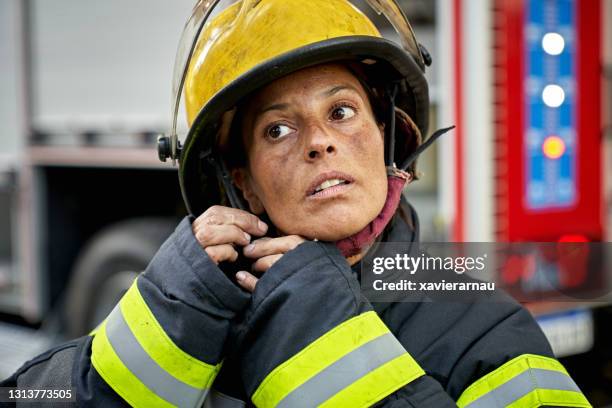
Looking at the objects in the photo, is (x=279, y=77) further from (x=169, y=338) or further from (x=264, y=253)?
(x=169, y=338)

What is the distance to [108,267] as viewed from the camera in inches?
156

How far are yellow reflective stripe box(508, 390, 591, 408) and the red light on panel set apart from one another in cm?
180

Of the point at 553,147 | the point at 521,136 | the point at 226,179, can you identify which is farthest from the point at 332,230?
the point at 553,147

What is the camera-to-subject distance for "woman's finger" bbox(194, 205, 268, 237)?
4.57 feet

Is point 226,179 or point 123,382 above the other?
point 226,179

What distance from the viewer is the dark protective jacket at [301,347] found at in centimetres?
121

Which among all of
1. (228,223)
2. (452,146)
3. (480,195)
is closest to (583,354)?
(480,195)

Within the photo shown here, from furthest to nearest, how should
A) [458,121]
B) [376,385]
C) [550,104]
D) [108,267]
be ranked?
[108,267] < [550,104] < [458,121] < [376,385]

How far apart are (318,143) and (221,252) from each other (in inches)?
9.7

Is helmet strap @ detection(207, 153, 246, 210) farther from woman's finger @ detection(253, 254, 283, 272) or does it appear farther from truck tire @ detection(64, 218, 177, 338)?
truck tire @ detection(64, 218, 177, 338)

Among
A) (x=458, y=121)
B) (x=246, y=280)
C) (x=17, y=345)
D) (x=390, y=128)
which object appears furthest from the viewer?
(x=17, y=345)

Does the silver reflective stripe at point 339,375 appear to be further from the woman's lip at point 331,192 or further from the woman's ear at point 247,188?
the woman's ear at point 247,188

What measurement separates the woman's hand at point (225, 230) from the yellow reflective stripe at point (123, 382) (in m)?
0.23

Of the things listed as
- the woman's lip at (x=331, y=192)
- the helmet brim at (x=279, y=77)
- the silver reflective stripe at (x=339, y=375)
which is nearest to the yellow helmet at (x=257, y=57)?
the helmet brim at (x=279, y=77)
